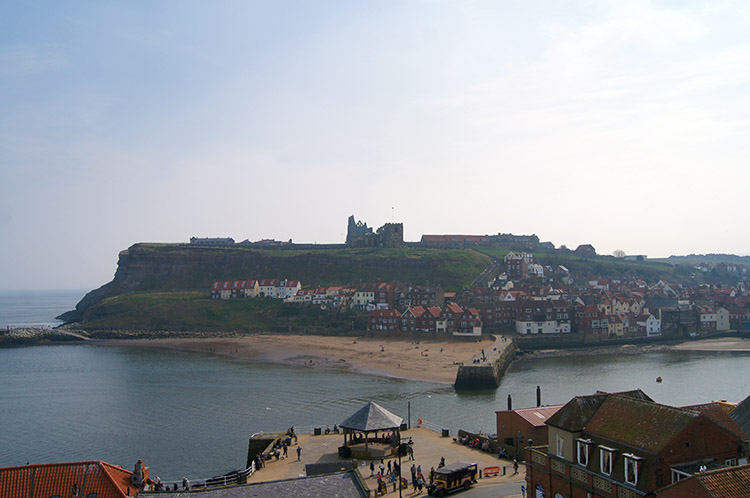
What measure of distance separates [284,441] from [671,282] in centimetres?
14114

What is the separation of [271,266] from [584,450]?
13311 cm

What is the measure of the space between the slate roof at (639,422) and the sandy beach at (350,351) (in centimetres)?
4357

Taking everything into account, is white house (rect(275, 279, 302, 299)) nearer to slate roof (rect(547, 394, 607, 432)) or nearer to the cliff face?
the cliff face

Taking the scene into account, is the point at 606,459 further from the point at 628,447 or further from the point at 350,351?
the point at 350,351

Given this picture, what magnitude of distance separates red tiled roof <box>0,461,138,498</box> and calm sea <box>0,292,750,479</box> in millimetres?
14145

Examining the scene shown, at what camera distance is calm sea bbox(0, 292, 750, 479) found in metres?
40.6

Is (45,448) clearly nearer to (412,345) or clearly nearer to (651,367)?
(412,345)

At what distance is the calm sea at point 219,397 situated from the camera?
133 feet

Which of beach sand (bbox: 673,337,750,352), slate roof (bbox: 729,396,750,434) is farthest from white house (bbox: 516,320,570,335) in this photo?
slate roof (bbox: 729,396,750,434)

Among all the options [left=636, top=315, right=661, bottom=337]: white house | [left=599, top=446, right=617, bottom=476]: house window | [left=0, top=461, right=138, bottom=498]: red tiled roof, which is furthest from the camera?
[left=636, top=315, right=661, bottom=337]: white house

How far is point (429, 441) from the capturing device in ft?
111

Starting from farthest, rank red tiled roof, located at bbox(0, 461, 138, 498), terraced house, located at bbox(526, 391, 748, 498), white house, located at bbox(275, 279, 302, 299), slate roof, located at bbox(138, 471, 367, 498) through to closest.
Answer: white house, located at bbox(275, 279, 302, 299), red tiled roof, located at bbox(0, 461, 138, 498), terraced house, located at bbox(526, 391, 748, 498), slate roof, located at bbox(138, 471, 367, 498)

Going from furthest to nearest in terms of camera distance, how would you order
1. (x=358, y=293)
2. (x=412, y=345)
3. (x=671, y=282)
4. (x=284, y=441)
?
(x=671, y=282)
(x=358, y=293)
(x=412, y=345)
(x=284, y=441)

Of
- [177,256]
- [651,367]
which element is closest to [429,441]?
[651,367]
